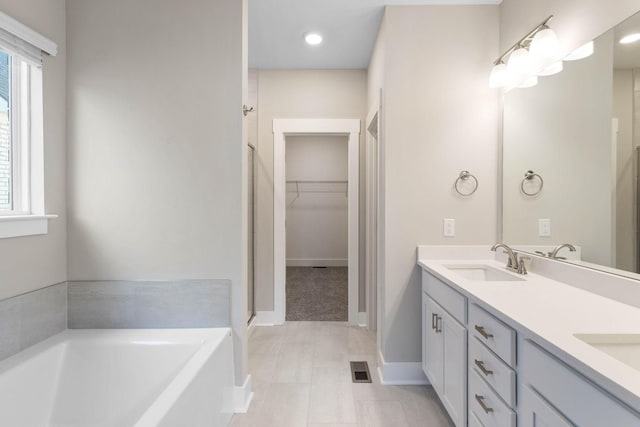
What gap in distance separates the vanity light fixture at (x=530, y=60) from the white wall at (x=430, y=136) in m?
0.18

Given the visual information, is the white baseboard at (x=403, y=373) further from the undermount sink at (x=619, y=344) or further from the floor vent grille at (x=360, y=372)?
the undermount sink at (x=619, y=344)

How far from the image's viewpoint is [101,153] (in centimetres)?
183

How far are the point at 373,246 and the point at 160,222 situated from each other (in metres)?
1.91

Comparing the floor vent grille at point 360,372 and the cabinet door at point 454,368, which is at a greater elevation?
Result: the cabinet door at point 454,368

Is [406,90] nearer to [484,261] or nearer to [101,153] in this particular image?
[484,261]

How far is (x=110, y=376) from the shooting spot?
1.62 metres

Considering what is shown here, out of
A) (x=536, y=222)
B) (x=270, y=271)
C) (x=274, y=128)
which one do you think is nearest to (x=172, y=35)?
(x=274, y=128)

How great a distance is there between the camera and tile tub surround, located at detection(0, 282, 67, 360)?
1459mm

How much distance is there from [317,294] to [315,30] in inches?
125

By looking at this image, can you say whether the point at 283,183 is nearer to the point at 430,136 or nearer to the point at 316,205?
the point at 430,136

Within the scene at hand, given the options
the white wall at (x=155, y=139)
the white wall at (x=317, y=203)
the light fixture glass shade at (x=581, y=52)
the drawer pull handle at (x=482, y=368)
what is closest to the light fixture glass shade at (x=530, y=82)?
the light fixture glass shade at (x=581, y=52)

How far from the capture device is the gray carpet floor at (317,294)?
11.6 ft

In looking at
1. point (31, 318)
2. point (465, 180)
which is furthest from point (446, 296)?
point (31, 318)

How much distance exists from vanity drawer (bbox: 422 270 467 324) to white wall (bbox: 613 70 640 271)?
25.9 inches
